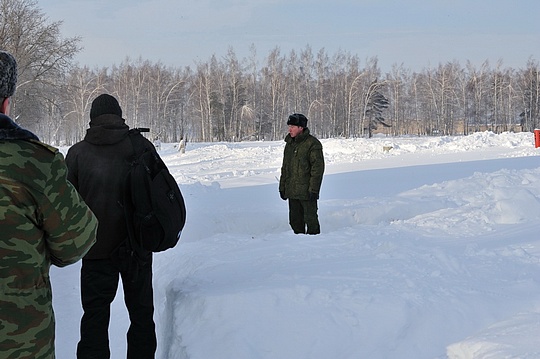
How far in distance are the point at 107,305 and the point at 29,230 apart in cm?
157

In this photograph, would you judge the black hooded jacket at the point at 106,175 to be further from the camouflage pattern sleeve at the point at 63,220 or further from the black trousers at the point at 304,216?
Answer: the black trousers at the point at 304,216

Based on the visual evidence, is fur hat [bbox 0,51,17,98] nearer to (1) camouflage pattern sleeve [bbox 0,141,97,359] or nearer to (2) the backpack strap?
(1) camouflage pattern sleeve [bbox 0,141,97,359]

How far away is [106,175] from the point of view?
3082 millimetres

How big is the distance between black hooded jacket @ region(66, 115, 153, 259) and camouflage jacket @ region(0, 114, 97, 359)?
1.18 meters

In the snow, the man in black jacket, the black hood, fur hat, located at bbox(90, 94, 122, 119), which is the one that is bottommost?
the snow

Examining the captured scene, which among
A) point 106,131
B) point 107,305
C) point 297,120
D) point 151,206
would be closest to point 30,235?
point 151,206

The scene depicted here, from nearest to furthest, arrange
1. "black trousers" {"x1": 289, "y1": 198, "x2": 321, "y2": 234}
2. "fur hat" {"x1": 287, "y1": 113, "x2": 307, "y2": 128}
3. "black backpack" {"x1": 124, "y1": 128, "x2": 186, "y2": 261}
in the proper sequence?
"black backpack" {"x1": 124, "y1": 128, "x2": 186, "y2": 261} → "fur hat" {"x1": 287, "y1": 113, "x2": 307, "y2": 128} → "black trousers" {"x1": 289, "y1": 198, "x2": 321, "y2": 234}

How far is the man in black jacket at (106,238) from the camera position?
3.09 meters

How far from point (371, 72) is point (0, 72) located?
66.5m

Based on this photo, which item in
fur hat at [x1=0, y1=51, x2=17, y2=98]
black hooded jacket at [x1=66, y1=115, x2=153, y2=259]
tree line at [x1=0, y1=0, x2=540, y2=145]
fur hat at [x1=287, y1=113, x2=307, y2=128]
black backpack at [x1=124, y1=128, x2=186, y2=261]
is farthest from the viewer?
tree line at [x1=0, y1=0, x2=540, y2=145]

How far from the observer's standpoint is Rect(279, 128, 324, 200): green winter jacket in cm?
639

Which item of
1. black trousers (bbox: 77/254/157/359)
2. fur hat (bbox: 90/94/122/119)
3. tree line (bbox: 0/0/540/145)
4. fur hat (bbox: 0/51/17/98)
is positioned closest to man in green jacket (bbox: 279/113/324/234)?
fur hat (bbox: 90/94/122/119)

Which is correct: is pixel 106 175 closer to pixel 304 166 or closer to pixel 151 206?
pixel 151 206

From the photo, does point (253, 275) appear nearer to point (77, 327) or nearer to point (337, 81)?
point (77, 327)
